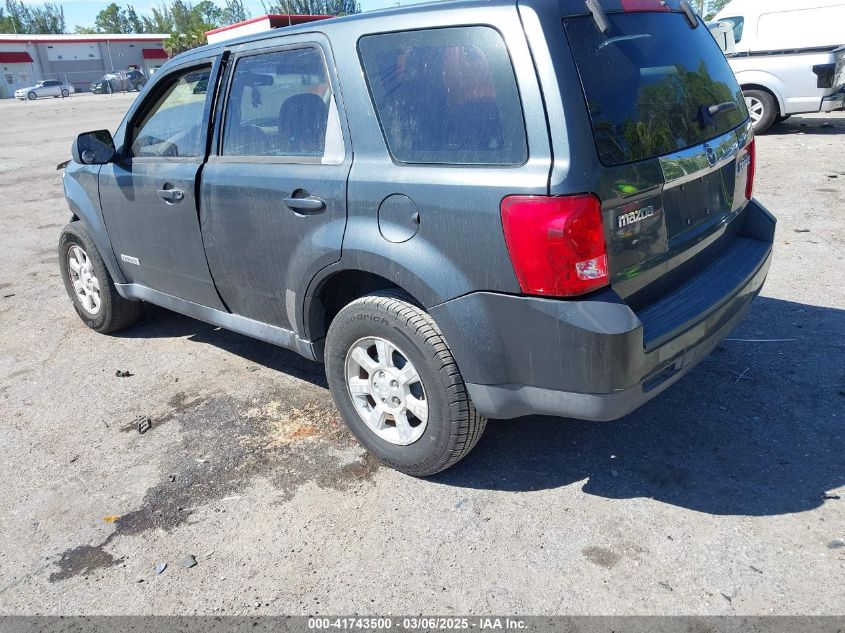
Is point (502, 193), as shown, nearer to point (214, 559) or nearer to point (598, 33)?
point (598, 33)

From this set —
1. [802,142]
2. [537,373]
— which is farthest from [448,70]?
[802,142]

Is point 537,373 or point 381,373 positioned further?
point 381,373

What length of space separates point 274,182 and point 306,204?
0.28 metres

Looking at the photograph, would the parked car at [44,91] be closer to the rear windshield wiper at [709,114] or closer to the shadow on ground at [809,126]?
the shadow on ground at [809,126]

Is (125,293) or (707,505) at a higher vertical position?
(125,293)

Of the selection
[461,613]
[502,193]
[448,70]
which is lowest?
[461,613]

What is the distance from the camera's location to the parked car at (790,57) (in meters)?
11.3

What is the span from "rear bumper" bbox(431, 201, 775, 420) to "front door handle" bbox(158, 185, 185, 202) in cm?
189

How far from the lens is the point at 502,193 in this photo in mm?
2520

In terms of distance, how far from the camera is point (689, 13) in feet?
10.6

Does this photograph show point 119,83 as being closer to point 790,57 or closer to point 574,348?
point 790,57

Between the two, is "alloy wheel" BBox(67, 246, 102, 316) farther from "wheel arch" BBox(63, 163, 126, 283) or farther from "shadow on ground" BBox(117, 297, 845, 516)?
"shadow on ground" BBox(117, 297, 845, 516)

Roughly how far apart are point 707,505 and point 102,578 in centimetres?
246

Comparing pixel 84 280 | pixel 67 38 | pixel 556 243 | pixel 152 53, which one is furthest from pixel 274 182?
pixel 152 53
